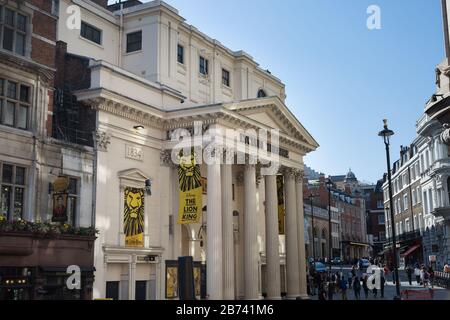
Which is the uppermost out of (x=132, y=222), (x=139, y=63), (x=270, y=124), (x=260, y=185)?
(x=139, y=63)

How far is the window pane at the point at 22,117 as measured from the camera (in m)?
24.1

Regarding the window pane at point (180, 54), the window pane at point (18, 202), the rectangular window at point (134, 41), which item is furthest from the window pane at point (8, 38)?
Result: the window pane at point (180, 54)

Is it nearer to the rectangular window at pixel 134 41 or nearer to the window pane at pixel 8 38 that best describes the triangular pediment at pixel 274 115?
the rectangular window at pixel 134 41

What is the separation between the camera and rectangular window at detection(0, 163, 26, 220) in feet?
76.7

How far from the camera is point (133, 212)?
30.8 m

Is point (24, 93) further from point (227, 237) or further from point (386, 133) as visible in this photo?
point (386, 133)

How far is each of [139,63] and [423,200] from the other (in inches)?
1725

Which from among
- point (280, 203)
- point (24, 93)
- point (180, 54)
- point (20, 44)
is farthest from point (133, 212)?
point (280, 203)

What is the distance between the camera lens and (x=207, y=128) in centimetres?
3244

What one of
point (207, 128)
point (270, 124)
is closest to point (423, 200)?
point (270, 124)

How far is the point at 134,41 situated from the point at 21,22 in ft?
44.2

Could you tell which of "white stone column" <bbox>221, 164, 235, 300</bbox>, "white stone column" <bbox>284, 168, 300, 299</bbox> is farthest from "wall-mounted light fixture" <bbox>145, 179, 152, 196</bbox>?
"white stone column" <bbox>284, 168, 300, 299</bbox>
